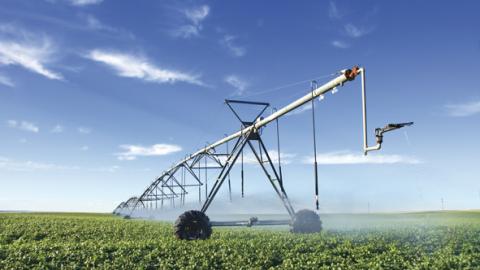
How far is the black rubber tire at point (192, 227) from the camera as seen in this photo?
67.7 ft

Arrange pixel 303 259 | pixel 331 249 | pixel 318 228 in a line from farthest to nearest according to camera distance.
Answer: pixel 318 228 → pixel 331 249 → pixel 303 259

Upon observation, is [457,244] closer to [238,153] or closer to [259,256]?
[259,256]

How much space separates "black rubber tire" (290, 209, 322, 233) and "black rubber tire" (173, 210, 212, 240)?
5002mm

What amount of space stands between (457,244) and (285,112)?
384 inches

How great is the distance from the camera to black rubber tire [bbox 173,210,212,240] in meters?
20.6

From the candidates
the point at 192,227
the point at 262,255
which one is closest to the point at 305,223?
the point at 192,227

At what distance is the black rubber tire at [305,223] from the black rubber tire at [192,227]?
5.00m


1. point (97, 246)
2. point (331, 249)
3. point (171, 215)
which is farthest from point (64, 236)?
point (171, 215)

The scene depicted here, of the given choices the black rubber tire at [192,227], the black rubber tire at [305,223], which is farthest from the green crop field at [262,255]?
the black rubber tire at [305,223]

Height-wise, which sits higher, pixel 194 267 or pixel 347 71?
pixel 347 71

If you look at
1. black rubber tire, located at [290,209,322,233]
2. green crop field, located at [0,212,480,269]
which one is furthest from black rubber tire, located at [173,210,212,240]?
black rubber tire, located at [290,209,322,233]

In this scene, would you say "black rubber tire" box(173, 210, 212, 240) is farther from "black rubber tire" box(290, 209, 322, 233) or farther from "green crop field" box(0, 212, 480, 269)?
"black rubber tire" box(290, 209, 322, 233)

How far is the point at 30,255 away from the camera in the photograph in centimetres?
1530

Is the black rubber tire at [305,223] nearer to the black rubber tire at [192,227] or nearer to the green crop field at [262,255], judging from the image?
the green crop field at [262,255]
